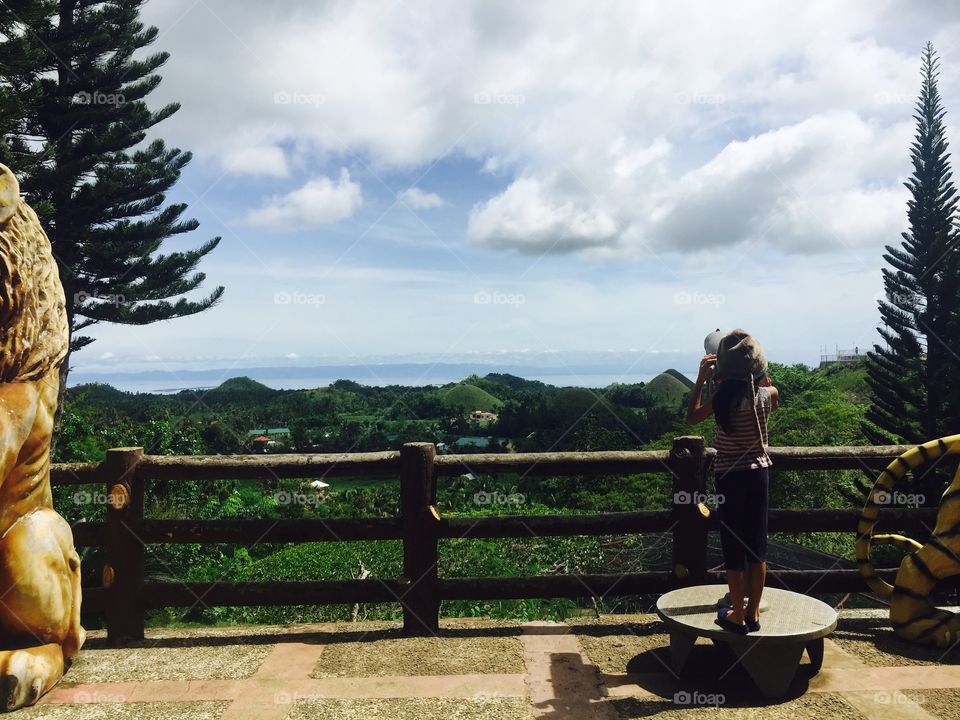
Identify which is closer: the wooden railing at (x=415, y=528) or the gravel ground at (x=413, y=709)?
the gravel ground at (x=413, y=709)

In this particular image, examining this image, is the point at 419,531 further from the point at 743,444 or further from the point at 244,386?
the point at 244,386

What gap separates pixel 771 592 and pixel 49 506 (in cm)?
371

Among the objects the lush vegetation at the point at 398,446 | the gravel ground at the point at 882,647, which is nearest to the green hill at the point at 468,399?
the lush vegetation at the point at 398,446

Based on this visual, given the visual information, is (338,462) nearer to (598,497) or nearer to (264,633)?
(264,633)

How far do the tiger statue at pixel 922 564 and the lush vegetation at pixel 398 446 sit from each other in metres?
2.03

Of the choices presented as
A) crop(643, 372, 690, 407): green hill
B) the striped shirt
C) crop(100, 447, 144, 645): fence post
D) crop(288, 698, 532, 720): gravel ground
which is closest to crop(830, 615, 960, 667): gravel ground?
the striped shirt

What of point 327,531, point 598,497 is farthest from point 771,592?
point 598,497

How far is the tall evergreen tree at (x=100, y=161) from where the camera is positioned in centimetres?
1266

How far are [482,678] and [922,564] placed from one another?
2.45 metres

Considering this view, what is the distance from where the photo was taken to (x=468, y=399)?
23125mm

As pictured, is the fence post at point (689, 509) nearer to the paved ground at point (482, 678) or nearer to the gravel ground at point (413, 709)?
the paved ground at point (482, 678)

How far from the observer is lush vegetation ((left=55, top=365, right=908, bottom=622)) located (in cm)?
888

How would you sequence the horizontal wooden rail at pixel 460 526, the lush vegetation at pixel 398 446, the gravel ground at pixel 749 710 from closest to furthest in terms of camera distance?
the gravel ground at pixel 749 710 → the horizontal wooden rail at pixel 460 526 → the lush vegetation at pixel 398 446

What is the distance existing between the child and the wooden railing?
0.78m
